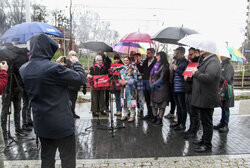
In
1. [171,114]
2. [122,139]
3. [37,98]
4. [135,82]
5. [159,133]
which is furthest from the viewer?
[171,114]

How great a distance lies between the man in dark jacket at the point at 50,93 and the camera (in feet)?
7.72

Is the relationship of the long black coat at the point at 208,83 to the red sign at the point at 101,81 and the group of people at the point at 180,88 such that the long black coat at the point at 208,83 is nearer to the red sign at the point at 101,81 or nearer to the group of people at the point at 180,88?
the group of people at the point at 180,88

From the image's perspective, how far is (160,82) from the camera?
569 centimetres

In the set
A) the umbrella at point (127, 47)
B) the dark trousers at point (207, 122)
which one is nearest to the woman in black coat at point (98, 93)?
the umbrella at point (127, 47)

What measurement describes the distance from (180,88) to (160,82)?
0.61 metres

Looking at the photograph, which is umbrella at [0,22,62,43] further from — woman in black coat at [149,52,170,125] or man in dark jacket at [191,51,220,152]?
man in dark jacket at [191,51,220,152]

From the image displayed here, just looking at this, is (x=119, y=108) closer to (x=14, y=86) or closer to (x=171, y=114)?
(x=171, y=114)

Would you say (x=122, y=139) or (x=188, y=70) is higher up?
(x=188, y=70)

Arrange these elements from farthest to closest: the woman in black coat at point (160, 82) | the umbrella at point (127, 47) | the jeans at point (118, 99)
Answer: the umbrella at point (127, 47), the jeans at point (118, 99), the woman in black coat at point (160, 82)

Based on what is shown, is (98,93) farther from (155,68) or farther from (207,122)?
(207,122)

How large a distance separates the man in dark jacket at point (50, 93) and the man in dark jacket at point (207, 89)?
103 inches

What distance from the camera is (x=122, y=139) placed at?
16.4ft

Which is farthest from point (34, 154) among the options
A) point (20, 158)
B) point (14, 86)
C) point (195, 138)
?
point (195, 138)

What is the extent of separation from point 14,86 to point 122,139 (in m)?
3.01
